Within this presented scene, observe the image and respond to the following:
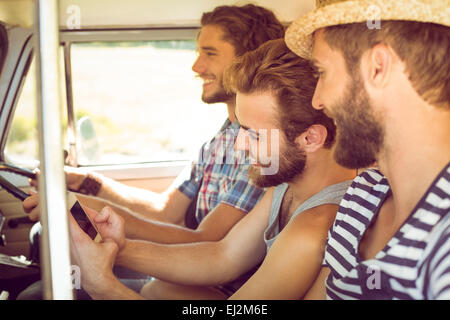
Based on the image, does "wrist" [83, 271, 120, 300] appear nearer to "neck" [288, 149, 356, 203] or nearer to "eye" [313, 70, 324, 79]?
"neck" [288, 149, 356, 203]

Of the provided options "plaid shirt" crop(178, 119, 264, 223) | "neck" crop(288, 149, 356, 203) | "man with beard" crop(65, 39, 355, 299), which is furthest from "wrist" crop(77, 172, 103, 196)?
"neck" crop(288, 149, 356, 203)

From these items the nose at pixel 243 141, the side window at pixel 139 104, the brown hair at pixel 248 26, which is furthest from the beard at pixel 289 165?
the side window at pixel 139 104

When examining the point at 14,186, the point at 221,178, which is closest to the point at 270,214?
the point at 221,178

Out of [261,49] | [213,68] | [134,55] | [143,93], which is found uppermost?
[143,93]

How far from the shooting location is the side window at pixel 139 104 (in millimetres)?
3127

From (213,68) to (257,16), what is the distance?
312 millimetres

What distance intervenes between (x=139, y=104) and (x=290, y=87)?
4.05 metres

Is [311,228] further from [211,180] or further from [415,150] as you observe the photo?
[211,180]

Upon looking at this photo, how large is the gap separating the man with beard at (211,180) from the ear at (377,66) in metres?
0.91

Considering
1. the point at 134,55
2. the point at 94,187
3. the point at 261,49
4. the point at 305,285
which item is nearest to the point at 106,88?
the point at 134,55

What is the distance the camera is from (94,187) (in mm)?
2717

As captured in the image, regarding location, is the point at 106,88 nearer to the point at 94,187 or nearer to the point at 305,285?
the point at 94,187

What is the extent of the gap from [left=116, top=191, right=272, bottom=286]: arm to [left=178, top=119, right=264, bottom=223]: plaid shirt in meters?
0.30

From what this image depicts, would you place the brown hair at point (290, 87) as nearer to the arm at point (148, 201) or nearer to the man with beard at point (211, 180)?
the man with beard at point (211, 180)
